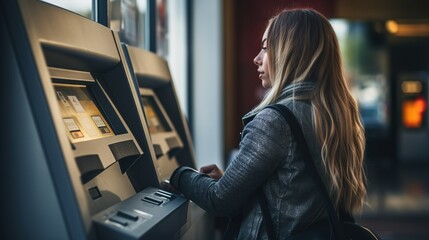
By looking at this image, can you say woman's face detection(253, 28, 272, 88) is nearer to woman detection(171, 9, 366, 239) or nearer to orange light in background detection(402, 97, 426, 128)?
woman detection(171, 9, 366, 239)

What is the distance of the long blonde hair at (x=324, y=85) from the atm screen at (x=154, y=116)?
0.79 meters

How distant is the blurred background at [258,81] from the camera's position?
4.21 m

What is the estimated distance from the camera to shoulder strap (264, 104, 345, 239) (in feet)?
5.02

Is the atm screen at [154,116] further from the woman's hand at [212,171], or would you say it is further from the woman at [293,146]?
the woman at [293,146]

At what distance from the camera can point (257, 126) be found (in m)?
1.58

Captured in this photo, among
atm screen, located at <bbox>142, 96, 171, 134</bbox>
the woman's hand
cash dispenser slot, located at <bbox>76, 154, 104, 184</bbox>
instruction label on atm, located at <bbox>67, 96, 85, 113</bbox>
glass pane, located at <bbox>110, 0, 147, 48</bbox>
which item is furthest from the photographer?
glass pane, located at <bbox>110, 0, 147, 48</bbox>

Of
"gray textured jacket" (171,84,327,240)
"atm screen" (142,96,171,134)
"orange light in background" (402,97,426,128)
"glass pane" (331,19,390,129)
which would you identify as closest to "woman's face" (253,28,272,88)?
"gray textured jacket" (171,84,327,240)

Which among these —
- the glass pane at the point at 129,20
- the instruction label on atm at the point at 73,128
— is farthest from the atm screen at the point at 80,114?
the glass pane at the point at 129,20

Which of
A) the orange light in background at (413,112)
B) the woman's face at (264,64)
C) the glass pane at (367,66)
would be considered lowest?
the orange light in background at (413,112)

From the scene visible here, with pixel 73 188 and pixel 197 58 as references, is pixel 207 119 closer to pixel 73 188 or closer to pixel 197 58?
pixel 197 58

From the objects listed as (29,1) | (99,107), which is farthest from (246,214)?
(29,1)

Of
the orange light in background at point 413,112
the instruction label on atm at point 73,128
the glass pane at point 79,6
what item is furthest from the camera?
the orange light in background at point 413,112

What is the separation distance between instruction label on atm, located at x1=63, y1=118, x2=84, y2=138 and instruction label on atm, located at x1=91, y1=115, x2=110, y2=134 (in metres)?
0.15

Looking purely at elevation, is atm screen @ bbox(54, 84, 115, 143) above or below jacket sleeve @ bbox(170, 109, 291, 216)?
above
